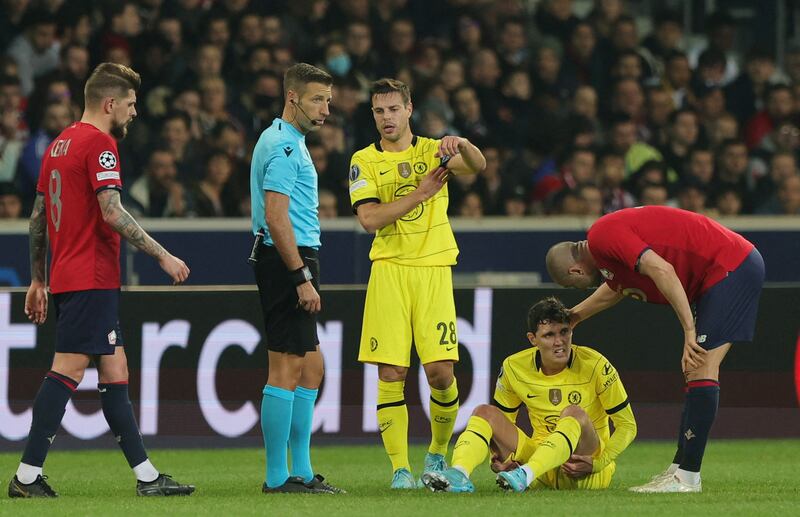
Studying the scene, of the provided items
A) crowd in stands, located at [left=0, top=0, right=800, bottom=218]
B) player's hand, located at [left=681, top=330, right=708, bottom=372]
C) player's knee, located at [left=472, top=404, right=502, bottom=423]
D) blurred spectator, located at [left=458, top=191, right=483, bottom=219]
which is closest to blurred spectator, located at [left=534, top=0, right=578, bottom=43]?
crowd in stands, located at [left=0, top=0, right=800, bottom=218]

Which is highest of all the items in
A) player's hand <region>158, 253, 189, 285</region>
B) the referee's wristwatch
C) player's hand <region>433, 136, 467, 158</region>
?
player's hand <region>433, 136, 467, 158</region>

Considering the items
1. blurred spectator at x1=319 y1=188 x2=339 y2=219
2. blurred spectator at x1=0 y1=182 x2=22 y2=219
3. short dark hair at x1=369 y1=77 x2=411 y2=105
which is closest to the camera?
short dark hair at x1=369 y1=77 x2=411 y2=105

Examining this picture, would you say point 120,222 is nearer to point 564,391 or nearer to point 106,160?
point 106,160

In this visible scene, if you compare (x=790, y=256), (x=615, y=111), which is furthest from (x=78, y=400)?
→ (x=615, y=111)

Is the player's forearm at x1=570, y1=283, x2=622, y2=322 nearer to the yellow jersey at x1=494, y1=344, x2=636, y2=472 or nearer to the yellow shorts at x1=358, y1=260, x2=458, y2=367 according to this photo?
the yellow jersey at x1=494, y1=344, x2=636, y2=472

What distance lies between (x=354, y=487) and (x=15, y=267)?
4187mm

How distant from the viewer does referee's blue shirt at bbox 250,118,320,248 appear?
756cm

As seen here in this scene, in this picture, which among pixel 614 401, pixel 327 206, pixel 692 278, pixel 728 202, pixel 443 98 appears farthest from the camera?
pixel 443 98

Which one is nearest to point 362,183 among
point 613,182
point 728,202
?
point 613,182

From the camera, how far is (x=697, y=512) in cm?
693

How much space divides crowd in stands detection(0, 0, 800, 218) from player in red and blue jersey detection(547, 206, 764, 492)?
503 cm

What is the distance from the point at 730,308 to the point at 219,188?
6.05 metres

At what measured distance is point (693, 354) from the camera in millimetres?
7551

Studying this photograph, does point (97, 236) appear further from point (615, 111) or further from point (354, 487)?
point (615, 111)
